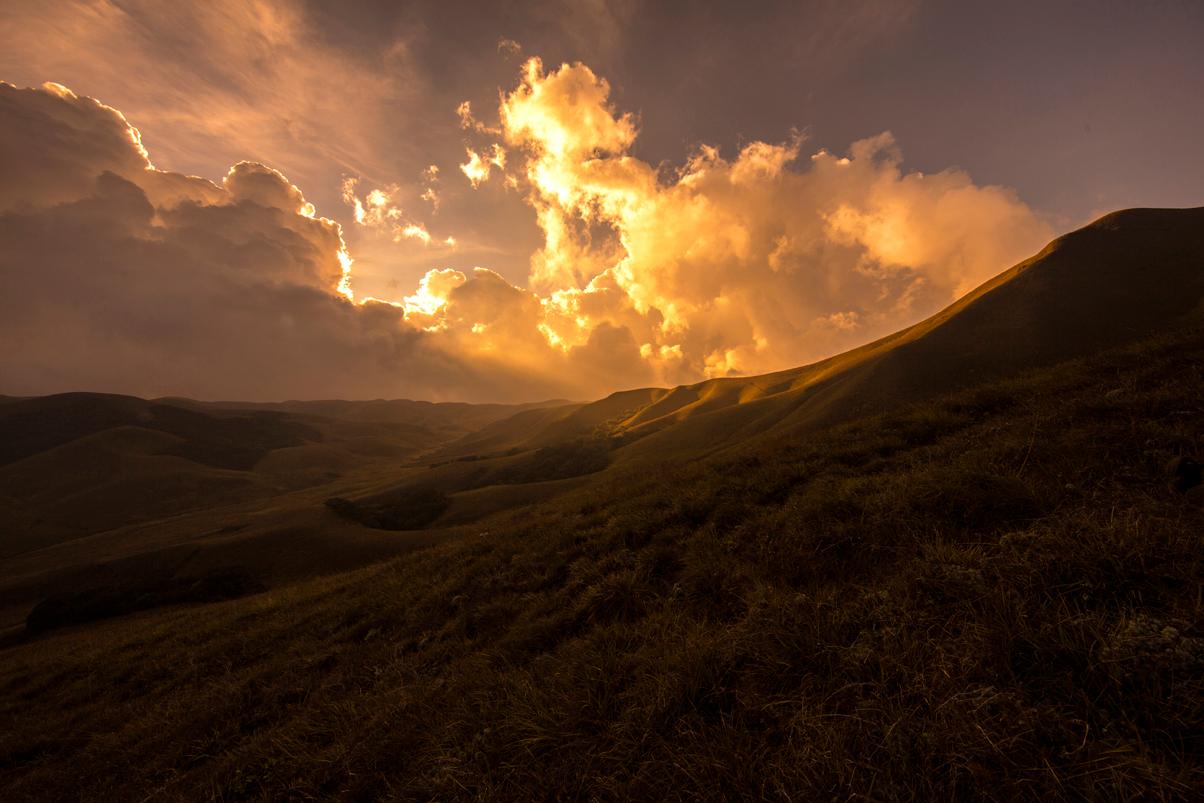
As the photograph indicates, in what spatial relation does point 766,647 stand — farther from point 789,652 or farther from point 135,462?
point 135,462

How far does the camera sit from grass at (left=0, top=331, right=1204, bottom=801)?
9.29ft

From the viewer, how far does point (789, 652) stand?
409cm

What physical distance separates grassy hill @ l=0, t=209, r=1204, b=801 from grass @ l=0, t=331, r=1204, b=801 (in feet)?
0.11

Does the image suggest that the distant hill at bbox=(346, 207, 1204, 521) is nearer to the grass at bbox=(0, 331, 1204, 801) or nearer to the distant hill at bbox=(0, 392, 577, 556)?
the grass at bbox=(0, 331, 1204, 801)

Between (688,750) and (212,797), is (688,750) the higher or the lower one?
the higher one

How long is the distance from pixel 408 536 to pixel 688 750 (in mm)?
32557

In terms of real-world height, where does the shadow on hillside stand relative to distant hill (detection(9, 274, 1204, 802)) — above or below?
below

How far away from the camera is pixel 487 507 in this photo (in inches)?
1524

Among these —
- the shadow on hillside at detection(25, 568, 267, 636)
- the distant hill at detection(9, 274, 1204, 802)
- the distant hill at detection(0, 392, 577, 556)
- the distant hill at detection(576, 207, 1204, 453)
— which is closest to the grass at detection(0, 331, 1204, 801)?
the distant hill at detection(9, 274, 1204, 802)

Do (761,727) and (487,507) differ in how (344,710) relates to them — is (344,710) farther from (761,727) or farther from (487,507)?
(487,507)

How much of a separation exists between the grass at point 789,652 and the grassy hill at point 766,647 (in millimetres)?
33

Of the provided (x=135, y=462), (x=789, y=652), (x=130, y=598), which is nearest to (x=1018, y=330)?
(x=789, y=652)

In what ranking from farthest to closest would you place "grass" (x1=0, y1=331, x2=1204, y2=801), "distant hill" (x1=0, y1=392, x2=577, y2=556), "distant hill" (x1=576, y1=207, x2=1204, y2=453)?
"distant hill" (x1=0, y1=392, x2=577, y2=556), "distant hill" (x1=576, y1=207, x2=1204, y2=453), "grass" (x1=0, y1=331, x2=1204, y2=801)

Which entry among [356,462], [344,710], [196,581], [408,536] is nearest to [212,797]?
[344,710]
